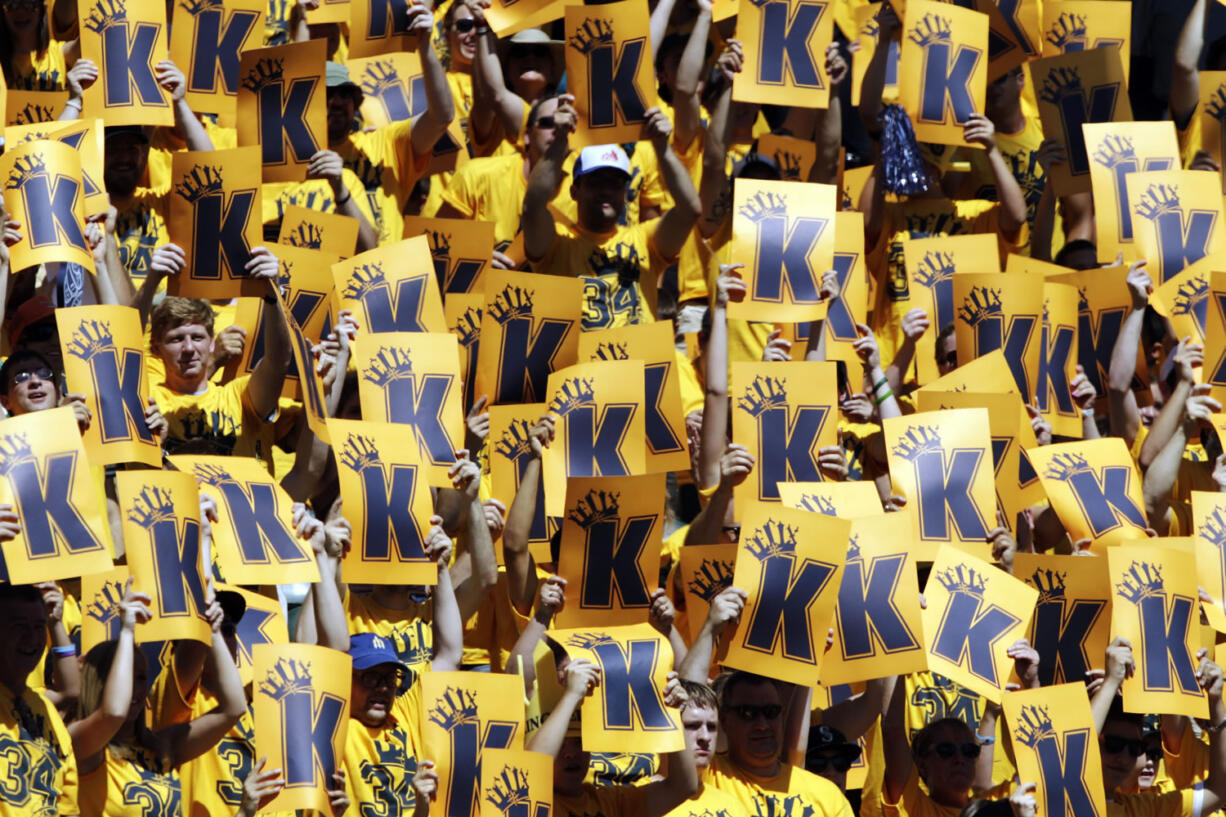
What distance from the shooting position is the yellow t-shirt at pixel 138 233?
22.5ft

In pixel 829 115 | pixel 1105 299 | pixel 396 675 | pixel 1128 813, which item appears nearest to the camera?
pixel 396 675

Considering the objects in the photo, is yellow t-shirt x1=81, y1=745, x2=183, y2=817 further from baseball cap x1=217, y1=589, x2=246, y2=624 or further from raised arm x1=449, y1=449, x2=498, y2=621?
raised arm x1=449, y1=449, x2=498, y2=621

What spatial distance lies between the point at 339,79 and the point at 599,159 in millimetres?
949

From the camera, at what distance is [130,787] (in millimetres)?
5066

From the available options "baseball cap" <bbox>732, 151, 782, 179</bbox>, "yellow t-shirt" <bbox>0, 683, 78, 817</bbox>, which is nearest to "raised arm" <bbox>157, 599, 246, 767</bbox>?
"yellow t-shirt" <bbox>0, 683, 78, 817</bbox>

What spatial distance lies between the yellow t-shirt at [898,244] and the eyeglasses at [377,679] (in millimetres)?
2613

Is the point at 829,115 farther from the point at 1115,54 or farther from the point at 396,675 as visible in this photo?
the point at 396,675

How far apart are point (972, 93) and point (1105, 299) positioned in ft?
2.98

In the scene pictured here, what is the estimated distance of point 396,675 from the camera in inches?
219

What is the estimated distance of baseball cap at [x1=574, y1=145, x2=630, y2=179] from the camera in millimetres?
6777

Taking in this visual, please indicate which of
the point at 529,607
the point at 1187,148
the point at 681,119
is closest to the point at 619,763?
the point at 529,607

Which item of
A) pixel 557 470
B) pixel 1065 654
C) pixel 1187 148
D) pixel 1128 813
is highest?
pixel 1187 148

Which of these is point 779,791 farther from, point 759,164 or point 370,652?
point 759,164

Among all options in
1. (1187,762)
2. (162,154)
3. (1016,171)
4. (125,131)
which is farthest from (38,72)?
(1187,762)
